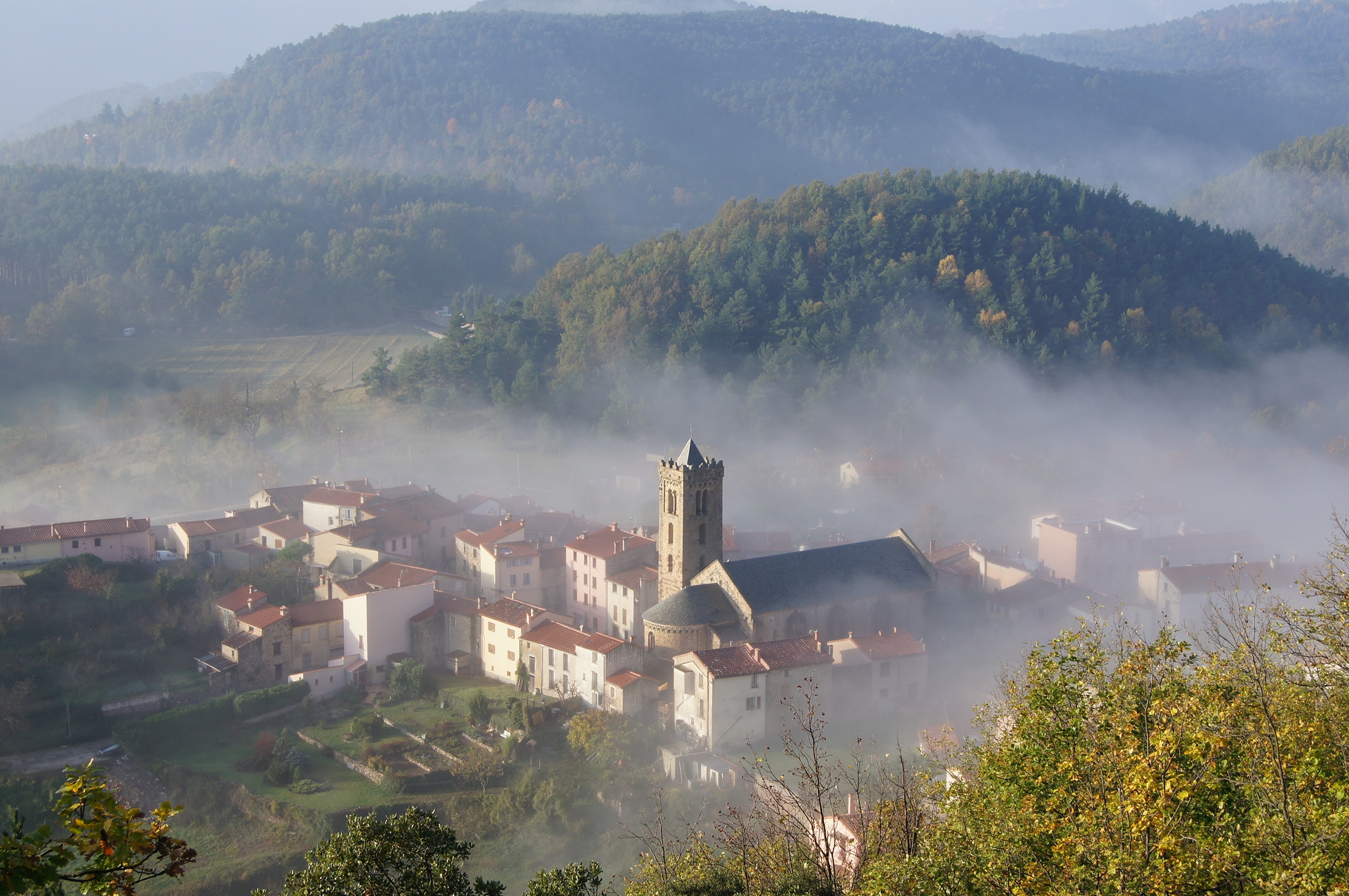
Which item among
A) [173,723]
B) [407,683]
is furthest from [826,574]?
[173,723]

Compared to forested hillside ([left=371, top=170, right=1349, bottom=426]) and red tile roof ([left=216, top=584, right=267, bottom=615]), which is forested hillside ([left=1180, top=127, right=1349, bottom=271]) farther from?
red tile roof ([left=216, top=584, right=267, bottom=615])

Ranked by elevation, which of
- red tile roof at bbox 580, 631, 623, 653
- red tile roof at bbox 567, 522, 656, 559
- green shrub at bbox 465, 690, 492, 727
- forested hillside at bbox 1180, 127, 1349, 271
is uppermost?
forested hillside at bbox 1180, 127, 1349, 271

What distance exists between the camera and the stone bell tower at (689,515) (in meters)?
37.8

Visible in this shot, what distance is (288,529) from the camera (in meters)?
47.0

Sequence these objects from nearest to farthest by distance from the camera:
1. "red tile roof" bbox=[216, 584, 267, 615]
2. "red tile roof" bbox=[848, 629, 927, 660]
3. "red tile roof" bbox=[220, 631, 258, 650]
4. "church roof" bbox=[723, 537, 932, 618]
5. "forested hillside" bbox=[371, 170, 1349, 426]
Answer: "red tile roof" bbox=[848, 629, 927, 660] → "church roof" bbox=[723, 537, 932, 618] → "red tile roof" bbox=[220, 631, 258, 650] → "red tile roof" bbox=[216, 584, 267, 615] → "forested hillside" bbox=[371, 170, 1349, 426]

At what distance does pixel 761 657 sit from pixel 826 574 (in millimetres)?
6416

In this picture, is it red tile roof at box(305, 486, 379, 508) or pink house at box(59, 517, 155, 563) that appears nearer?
pink house at box(59, 517, 155, 563)

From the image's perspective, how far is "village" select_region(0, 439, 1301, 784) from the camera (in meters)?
33.3

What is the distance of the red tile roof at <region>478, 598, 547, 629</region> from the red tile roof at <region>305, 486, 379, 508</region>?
11.3 m

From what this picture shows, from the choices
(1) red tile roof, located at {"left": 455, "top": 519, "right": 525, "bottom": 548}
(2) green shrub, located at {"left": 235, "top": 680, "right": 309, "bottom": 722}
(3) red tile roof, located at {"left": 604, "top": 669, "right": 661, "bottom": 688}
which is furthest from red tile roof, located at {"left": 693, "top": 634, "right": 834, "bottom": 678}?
(1) red tile roof, located at {"left": 455, "top": 519, "right": 525, "bottom": 548}

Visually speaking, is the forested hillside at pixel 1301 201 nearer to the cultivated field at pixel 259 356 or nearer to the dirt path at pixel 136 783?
the cultivated field at pixel 259 356

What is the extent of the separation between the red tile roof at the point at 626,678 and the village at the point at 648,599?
10 cm

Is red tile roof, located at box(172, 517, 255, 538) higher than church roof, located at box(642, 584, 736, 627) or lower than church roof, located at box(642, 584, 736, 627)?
lower

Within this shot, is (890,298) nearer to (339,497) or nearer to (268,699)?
(339,497)
